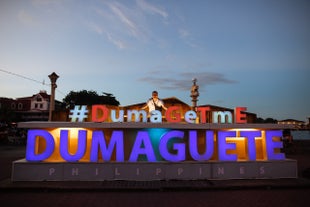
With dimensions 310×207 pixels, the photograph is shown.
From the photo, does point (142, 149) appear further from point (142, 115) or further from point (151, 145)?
point (142, 115)

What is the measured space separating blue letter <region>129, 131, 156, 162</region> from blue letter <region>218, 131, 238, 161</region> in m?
3.62

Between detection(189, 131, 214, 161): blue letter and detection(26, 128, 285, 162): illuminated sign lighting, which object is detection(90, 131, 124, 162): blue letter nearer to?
detection(26, 128, 285, 162): illuminated sign lighting

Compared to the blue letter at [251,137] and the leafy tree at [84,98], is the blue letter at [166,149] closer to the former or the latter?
the blue letter at [251,137]

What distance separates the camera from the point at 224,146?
39.6 feet

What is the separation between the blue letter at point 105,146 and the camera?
37.7 feet

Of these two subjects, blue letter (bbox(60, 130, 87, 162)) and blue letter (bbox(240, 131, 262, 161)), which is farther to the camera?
blue letter (bbox(240, 131, 262, 161))

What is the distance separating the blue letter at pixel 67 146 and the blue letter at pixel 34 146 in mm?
504

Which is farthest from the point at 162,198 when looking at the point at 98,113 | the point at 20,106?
the point at 20,106

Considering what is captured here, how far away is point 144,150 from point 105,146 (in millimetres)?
2014

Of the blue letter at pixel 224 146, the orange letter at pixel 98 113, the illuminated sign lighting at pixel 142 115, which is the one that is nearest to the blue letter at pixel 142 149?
the illuminated sign lighting at pixel 142 115

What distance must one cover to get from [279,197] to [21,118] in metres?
59.2

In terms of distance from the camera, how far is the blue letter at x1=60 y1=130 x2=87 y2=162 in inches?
448

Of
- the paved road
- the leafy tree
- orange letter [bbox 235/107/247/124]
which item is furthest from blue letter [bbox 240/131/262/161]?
the leafy tree

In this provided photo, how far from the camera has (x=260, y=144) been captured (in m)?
13.6
